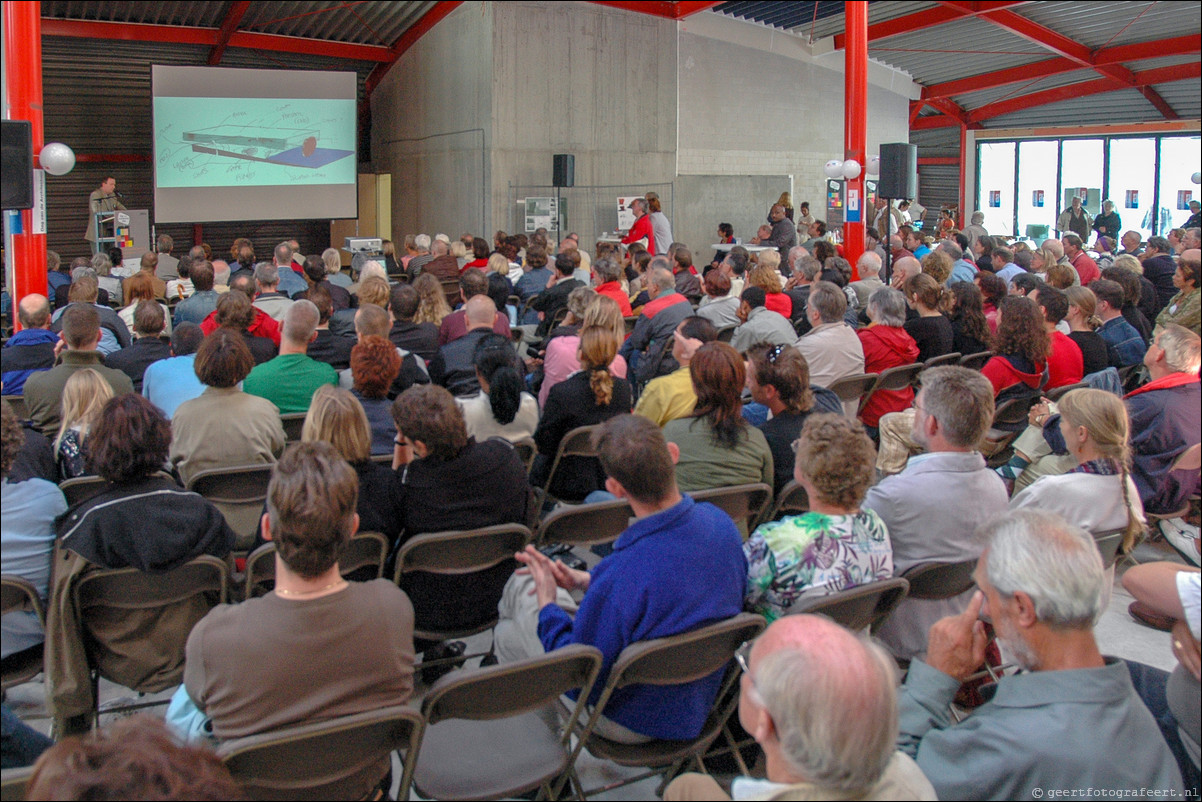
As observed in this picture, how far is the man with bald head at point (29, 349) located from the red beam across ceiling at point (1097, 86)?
5.04 metres

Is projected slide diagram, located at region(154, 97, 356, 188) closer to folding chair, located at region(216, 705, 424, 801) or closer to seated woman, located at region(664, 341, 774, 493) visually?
seated woman, located at region(664, 341, 774, 493)

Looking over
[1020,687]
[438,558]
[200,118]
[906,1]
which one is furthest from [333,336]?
[906,1]

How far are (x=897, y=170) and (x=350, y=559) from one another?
8392 millimetres

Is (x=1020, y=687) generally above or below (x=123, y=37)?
below

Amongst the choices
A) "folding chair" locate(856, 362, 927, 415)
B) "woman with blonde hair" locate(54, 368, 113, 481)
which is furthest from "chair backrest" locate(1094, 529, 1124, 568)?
"woman with blonde hair" locate(54, 368, 113, 481)

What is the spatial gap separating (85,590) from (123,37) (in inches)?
550

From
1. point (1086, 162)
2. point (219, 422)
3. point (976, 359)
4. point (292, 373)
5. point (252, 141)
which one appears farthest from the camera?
point (252, 141)

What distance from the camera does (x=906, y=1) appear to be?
14.1 m

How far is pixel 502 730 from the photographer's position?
2.44 m

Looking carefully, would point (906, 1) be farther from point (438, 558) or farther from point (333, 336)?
point (438, 558)

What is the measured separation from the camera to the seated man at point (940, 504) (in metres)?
2.87

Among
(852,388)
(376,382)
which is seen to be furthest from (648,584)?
(852,388)

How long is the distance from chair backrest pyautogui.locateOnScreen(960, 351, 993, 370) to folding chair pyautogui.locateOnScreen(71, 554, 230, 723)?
442 cm

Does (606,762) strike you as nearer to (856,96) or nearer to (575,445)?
(575,445)
